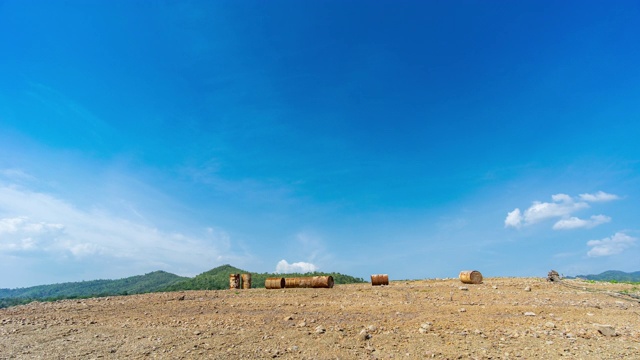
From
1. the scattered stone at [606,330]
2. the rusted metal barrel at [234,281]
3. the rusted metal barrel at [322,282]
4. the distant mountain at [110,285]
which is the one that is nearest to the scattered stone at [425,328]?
the scattered stone at [606,330]

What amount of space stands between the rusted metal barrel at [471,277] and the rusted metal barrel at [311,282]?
9.07 metres

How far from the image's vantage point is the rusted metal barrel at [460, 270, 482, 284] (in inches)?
922

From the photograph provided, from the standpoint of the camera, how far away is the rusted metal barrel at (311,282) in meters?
24.0

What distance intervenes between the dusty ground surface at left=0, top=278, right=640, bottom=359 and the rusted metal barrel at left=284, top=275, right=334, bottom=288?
17.2 ft

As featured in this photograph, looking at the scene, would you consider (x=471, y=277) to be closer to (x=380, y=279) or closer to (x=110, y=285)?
(x=380, y=279)

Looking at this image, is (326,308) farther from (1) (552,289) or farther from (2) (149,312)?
(1) (552,289)

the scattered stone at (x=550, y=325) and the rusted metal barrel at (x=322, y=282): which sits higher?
the rusted metal barrel at (x=322, y=282)

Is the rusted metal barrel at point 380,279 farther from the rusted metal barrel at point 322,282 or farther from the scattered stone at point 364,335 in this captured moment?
the scattered stone at point 364,335

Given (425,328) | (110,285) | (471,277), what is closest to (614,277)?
(471,277)

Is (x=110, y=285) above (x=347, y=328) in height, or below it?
below

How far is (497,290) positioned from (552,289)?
10.7 ft

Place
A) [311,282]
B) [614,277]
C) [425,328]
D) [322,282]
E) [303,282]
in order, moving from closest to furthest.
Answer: [425,328], [322,282], [311,282], [303,282], [614,277]

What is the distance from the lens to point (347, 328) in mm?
11555

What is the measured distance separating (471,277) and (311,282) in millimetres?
10858
